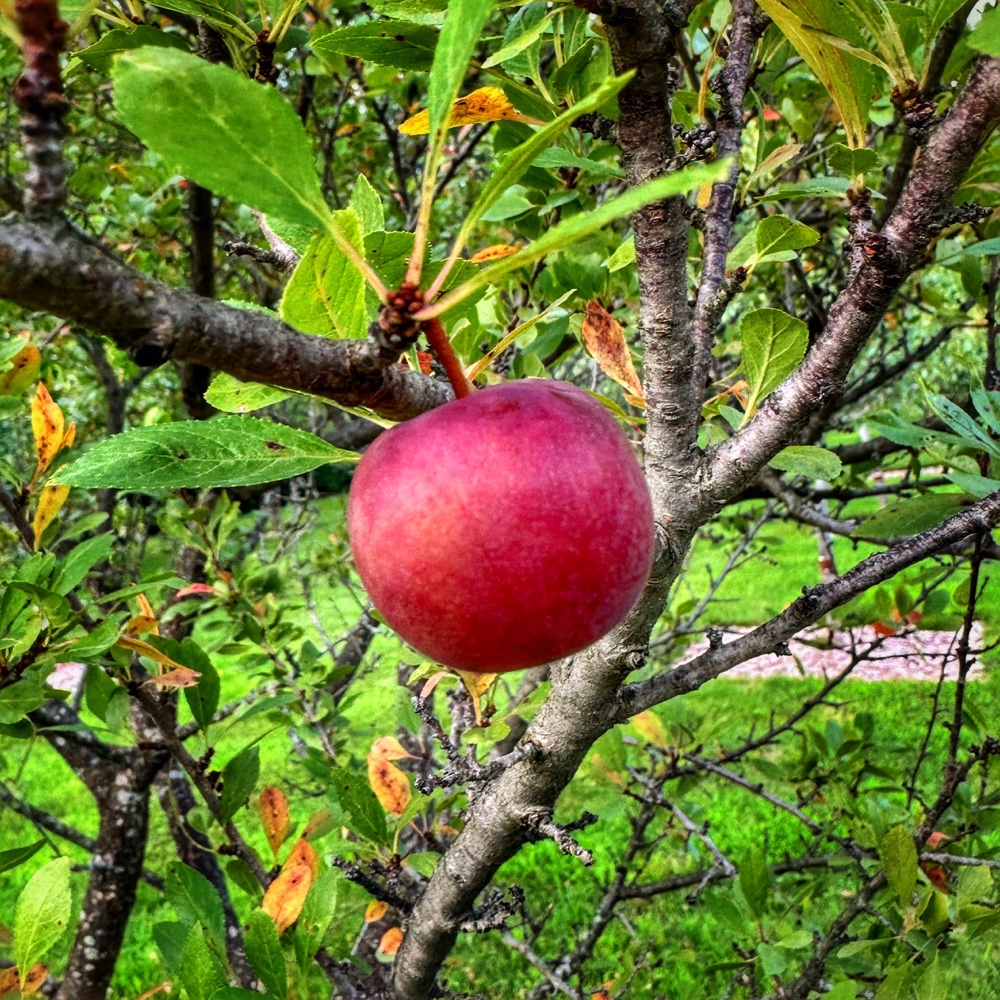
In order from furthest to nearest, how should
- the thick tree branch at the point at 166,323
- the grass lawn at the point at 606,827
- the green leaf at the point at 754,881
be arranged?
the grass lawn at the point at 606,827 < the green leaf at the point at 754,881 < the thick tree branch at the point at 166,323

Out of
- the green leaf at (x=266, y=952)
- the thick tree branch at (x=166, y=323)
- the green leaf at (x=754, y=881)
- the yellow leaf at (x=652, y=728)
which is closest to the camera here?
the thick tree branch at (x=166, y=323)

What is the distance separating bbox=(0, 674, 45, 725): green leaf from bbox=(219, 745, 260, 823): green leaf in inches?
14.8

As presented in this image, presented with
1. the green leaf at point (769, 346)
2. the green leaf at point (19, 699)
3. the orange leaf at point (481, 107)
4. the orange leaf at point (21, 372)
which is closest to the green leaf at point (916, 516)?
the green leaf at point (769, 346)

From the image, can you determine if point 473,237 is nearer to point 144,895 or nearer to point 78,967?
point 78,967

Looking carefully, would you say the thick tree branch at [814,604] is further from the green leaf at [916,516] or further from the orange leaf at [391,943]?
the orange leaf at [391,943]

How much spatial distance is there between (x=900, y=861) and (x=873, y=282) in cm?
98

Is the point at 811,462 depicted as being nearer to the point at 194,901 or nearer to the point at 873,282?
the point at 873,282

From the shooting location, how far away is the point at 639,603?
1.01 m

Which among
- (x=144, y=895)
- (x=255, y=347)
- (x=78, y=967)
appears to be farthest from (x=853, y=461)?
(x=144, y=895)

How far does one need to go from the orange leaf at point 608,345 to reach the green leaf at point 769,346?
14 cm

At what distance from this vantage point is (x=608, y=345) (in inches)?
42.7

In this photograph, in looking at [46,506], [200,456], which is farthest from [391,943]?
[200,456]

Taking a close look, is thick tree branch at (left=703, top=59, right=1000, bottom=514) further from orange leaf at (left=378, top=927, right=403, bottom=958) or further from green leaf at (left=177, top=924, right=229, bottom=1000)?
orange leaf at (left=378, top=927, right=403, bottom=958)

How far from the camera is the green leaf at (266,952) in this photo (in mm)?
1126
